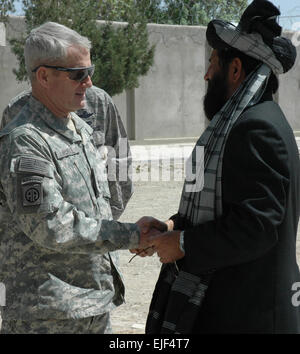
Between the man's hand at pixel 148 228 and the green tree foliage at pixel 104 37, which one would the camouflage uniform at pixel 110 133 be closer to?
the man's hand at pixel 148 228

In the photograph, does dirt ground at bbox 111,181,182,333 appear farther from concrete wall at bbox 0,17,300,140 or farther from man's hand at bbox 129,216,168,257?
concrete wall at bbox 0,17,300,140

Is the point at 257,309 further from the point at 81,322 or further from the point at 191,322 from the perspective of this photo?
the point at 81,322

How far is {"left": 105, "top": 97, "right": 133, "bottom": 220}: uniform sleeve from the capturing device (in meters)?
3.71

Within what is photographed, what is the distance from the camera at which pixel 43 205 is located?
7.32 ft

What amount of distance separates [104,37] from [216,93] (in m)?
12.4

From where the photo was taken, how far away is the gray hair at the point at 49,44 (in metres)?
2.42

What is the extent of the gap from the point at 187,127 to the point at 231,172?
16385mm

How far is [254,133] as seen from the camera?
Result: 212 centimetres

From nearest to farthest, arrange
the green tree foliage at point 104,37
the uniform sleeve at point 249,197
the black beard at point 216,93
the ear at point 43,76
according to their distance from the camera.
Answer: the uniform sleeve at point 249,197, the black beard at point 216,93, the ear at point 43,76, the green tree foliage at point 104,37

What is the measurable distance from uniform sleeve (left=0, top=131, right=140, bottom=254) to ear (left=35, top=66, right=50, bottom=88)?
27 cm

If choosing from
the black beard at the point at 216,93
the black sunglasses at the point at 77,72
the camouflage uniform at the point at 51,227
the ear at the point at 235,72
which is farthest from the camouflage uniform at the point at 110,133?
the ear at the point at 235,72

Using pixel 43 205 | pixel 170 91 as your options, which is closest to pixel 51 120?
pixel 43 205

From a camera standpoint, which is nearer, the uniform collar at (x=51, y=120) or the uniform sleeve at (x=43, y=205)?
the uniform sleeve at (x=43, y=205)

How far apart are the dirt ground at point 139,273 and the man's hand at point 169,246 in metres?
1.83
